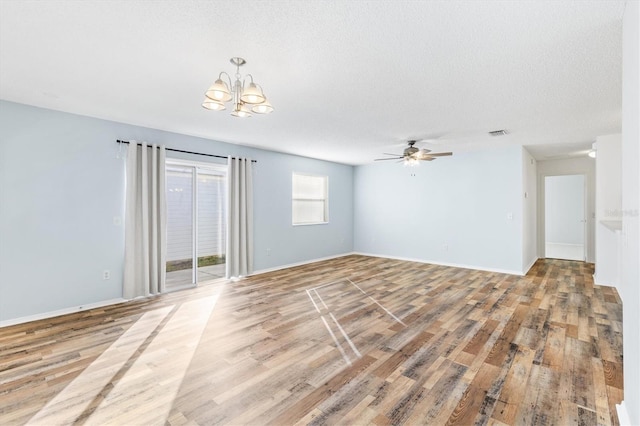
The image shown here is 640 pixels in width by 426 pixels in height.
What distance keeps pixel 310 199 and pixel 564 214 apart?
838 cm

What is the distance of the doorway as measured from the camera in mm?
9039

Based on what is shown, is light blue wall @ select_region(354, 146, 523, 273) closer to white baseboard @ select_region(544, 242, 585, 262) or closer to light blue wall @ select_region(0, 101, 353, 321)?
white baseboard @ select_region(544, 242, 585, 262)

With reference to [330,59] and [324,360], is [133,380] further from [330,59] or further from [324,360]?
[330,59]

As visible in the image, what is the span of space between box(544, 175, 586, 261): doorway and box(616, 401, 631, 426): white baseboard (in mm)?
8311

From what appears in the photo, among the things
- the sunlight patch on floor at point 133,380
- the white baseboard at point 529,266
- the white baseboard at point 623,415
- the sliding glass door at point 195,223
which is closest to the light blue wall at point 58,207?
the sliding glass door at point 195,223

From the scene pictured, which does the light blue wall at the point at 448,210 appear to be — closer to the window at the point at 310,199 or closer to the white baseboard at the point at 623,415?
the window at the point at 310,199

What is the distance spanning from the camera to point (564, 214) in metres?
9.48

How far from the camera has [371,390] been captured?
7.22 ft

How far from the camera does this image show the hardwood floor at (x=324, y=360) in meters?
1.98

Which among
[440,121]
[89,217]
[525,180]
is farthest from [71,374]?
[525,180]

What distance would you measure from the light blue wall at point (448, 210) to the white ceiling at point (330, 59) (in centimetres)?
206

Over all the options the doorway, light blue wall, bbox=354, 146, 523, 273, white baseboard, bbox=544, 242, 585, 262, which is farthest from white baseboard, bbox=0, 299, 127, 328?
the doorway

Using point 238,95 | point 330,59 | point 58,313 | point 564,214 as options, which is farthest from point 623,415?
point 564,214

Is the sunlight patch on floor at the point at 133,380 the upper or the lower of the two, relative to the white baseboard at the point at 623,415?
lower
